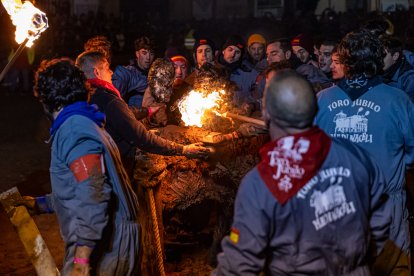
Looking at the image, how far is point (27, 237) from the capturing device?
4281 millimetres

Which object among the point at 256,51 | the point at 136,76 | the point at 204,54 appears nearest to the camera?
the point at 136,76

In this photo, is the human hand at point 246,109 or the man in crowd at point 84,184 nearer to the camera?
the man in crowd at point 84,184

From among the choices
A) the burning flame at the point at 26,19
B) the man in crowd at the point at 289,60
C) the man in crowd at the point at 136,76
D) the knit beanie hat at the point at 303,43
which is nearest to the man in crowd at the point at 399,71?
the man in crowd at the point at 289,60

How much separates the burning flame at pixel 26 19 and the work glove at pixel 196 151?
66.9 inches

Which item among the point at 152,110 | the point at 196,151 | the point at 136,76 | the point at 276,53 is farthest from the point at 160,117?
the point at 276,53

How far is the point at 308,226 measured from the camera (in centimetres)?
282

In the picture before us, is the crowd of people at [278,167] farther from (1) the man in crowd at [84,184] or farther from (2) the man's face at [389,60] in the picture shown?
(2) the man's face at [389,60]

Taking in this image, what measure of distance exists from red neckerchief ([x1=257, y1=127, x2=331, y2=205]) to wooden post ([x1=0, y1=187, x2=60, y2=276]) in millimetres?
2171

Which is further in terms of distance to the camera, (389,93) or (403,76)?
(403,76)

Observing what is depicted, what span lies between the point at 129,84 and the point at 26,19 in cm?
265

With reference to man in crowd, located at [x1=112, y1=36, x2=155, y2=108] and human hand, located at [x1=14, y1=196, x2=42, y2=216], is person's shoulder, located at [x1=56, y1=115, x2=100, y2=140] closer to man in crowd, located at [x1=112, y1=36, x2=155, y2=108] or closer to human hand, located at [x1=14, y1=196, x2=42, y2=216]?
human hand, located at [x1=14, y1=196, x2=42, y2=216]

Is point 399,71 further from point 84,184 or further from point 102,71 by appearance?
point 84,184

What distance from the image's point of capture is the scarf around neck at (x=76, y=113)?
3713mm

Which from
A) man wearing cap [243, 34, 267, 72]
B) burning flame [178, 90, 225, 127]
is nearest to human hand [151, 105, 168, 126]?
burning flame [178, 90, 225, 127]
